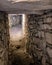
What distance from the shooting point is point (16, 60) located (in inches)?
155

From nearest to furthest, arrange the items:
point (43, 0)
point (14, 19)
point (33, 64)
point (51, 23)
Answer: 1. point (43, 0)
2. point (51, 23)
3. point (33, 64)
4. point (14, 19)

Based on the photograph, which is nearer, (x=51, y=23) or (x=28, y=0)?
(x=28, y=0)

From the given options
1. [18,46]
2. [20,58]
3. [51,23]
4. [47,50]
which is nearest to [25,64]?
[20,58]

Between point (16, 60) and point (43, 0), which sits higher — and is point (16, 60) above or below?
below

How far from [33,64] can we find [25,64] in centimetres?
25

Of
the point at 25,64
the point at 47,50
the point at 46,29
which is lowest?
the point at 25,64

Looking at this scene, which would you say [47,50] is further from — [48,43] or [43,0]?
[43,0]

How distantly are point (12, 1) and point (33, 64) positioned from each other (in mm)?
2222

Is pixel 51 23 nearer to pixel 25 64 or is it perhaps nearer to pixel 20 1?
pixel 20 1

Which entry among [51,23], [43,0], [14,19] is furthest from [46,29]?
[14,19]

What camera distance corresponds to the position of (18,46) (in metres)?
5.70

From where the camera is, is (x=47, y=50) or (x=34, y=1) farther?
(x=47, y=50)

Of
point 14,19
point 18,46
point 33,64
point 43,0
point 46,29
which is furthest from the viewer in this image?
point 14,19

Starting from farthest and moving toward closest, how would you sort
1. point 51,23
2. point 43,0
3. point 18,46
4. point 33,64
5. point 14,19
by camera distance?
point 14,19, point 18,46, point 33,64, point 51,23, point 43,0
